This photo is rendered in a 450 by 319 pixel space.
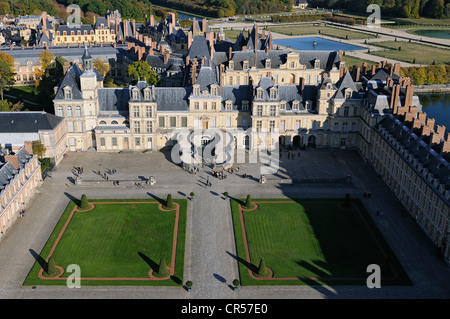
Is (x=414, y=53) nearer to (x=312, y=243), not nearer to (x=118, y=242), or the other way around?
(x=312, y=243)

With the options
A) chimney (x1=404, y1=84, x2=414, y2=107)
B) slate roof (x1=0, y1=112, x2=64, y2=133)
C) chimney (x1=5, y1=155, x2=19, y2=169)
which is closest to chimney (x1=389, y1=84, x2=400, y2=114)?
chimney (x1=404, y1=84, x2=414, y2=107)

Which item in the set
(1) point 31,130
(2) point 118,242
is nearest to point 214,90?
(1) point 31,130

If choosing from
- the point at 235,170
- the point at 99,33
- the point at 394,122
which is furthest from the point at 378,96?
the point at 99,33

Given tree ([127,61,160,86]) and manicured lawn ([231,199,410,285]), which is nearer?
manicured lawn ([231,199,410,285])

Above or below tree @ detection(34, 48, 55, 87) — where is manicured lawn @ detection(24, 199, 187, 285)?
below

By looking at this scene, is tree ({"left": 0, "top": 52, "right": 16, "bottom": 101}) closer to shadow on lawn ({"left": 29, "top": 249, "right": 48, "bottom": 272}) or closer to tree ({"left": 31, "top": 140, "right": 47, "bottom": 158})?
tree ({"left": 31, "top": 140, "right": 47, "bottom": 158})

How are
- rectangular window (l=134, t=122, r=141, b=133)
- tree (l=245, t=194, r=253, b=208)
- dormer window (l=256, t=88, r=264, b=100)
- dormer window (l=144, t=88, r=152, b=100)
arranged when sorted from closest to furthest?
tree (l=245, t=194, r=253, b=208) < dormer window (l=144, t=88, r=152, b=100) < dormer window (l=256, t=88, r=264, b=100) < rectangular window (l=134, t=122, r=141, b=133)

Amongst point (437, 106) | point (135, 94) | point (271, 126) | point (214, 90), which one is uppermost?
point (214, 90)
